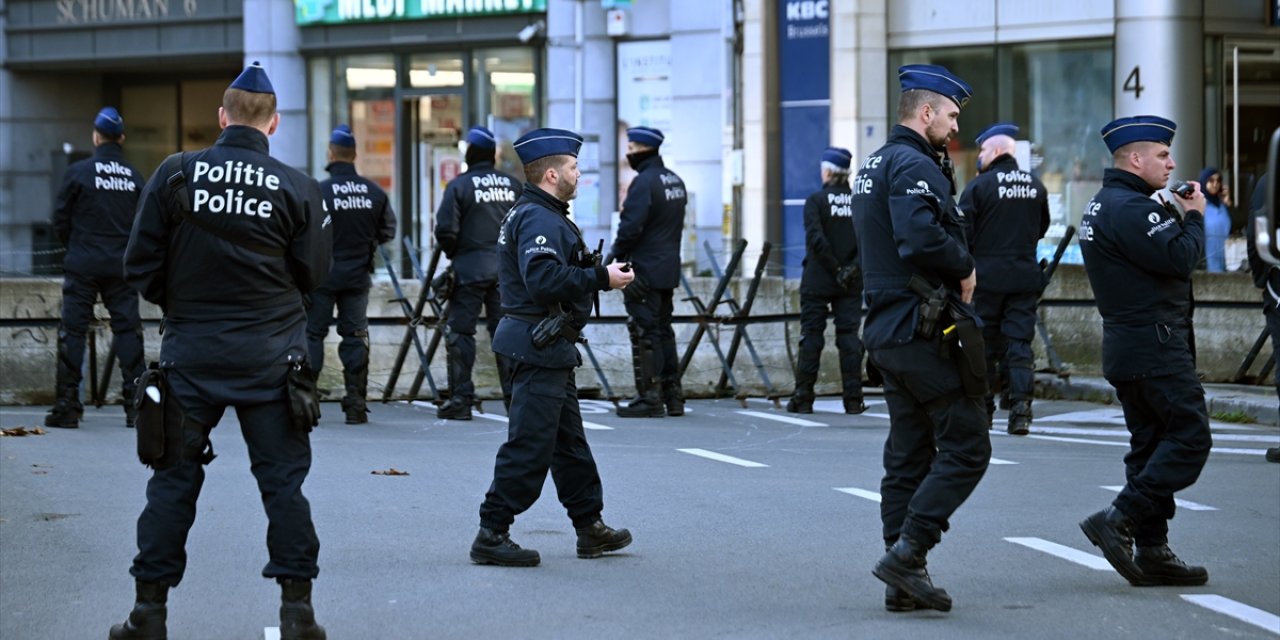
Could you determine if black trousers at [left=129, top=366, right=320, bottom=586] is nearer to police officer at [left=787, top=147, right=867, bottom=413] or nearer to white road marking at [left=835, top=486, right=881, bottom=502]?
white road marking at [left=835, top=486, right=881, bottom=502]

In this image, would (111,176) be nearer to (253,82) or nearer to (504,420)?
(504,420)

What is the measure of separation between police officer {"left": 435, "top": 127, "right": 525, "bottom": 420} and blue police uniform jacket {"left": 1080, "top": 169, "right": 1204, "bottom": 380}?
20.9 feet

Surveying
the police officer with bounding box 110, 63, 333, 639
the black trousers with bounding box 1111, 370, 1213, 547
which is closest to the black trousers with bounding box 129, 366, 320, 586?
the police officer with bounding box 110, 63, 333, 639

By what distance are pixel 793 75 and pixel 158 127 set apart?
42.2 ft

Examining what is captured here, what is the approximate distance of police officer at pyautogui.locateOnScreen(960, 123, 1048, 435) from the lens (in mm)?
12328

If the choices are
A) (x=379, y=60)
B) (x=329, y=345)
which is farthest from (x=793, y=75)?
(x=329, y=345)

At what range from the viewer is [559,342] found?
771 cm

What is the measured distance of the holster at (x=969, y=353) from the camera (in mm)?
6535

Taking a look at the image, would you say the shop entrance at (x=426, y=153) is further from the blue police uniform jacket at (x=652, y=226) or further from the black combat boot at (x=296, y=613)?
the black combat boot at (x=296, y=613)

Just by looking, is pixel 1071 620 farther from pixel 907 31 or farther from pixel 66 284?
pixel 907 31

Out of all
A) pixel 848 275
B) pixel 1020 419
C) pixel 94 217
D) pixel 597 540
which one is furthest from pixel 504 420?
pixel 597 540

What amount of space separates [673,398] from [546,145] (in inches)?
253

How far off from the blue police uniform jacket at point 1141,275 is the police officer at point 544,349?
6.30 feet

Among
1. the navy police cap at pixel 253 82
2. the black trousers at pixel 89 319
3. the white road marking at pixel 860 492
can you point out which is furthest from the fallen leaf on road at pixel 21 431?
the navy police cap at pixel 253 82
